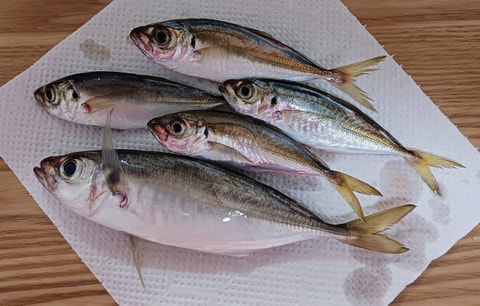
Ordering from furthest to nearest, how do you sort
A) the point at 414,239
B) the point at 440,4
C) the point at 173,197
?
1. the point at 440,4
2. the point at 414,239
3. the point at 173,197

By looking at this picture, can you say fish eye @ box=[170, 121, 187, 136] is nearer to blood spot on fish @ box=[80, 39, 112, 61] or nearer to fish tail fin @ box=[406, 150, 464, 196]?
blood spot on fish @ box=[80, 39, 112, 61]

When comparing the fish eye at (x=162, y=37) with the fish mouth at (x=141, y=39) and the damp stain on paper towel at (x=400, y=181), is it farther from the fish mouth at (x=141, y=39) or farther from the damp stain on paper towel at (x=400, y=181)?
the damp stain on paper towel at (x=400, y=181)

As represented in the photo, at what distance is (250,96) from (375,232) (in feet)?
1.35

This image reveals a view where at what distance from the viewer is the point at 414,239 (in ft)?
4.42

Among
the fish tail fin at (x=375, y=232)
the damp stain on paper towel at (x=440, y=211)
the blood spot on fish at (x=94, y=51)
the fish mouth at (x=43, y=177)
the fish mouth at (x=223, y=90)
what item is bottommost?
the fish mouth at (x=43, y=177)

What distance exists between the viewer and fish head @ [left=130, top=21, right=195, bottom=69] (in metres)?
1.28

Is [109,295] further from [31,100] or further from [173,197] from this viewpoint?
[31,100]

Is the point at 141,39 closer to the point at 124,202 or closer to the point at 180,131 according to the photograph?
Answer: the point at 180,131

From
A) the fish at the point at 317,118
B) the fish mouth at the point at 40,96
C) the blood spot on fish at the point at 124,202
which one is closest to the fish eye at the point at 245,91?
the fish at the point at 317,118

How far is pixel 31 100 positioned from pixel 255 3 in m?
0.61

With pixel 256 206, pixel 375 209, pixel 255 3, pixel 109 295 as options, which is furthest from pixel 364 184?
pixel 109 295

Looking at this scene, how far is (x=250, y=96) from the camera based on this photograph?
1264 millimetres

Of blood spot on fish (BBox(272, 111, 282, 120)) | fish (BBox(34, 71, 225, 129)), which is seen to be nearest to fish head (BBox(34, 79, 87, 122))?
fish (BBox(34, 71, 225, 129))

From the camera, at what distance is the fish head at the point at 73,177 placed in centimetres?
122
